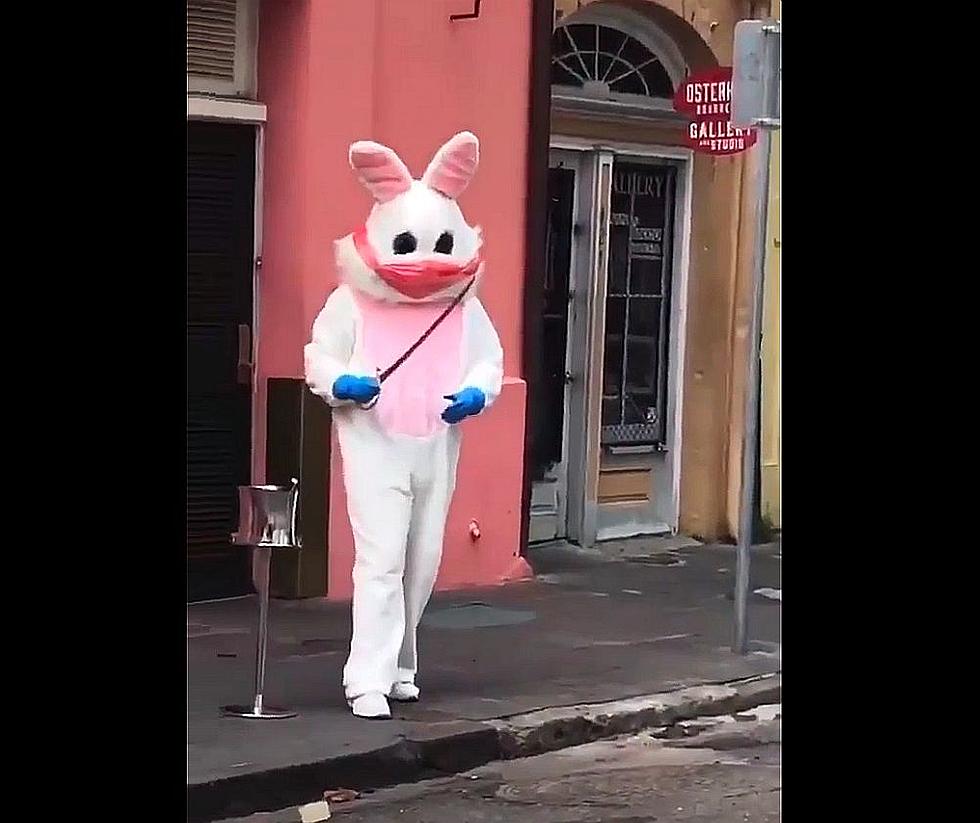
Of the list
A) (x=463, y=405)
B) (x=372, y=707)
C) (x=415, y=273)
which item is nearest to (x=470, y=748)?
(x=372, y=707)

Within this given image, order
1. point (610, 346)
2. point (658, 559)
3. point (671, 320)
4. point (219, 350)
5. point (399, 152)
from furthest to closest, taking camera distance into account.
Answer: point (671, 320)
point (610, 346)
point (658, 559)
point (399, 152)
point (219, 350)

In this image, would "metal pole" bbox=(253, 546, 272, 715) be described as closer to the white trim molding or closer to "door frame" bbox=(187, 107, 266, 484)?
"door frame" bbox=(187, 107, 266, 484)

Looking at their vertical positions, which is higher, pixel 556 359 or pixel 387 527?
pixel 556 359

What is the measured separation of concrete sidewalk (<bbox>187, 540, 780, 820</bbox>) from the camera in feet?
20.6

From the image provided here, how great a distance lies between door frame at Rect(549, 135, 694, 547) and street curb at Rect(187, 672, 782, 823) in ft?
9.73

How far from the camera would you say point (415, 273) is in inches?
262

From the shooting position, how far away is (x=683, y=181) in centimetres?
1155

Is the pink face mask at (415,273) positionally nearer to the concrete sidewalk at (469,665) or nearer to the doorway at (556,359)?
the concrete sidewalk at (469,665)

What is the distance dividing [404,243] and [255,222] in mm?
2398

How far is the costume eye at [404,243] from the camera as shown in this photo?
671 cm

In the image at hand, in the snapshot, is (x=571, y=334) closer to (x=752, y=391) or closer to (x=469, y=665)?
(x=752, y=391)

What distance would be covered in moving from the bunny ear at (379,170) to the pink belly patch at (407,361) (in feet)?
1.31
